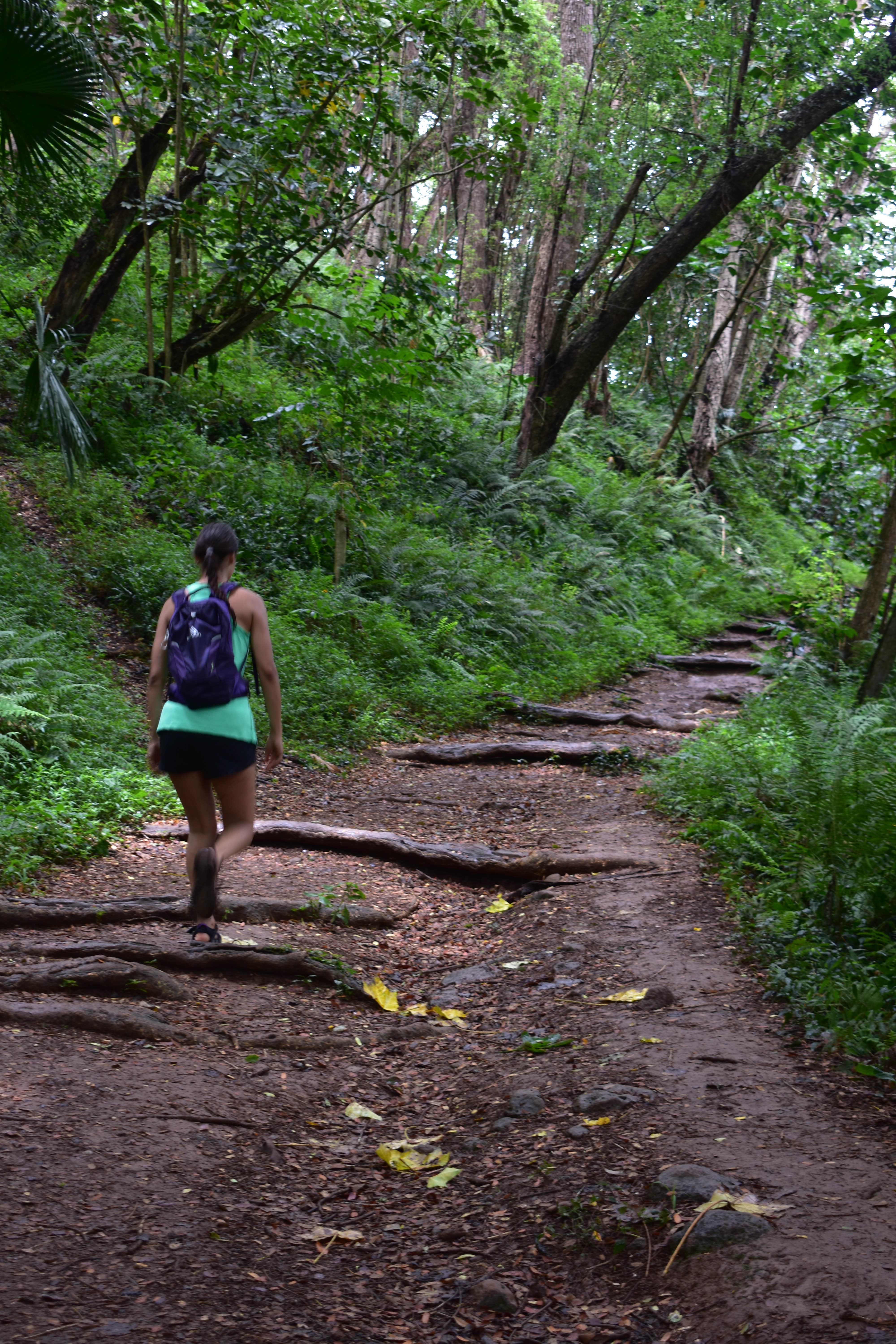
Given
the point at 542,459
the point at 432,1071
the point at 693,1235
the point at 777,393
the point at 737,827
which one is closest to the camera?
the point at 693,1235

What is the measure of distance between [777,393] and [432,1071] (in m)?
23.3

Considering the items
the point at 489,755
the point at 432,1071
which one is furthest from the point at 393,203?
the point at 432,1071

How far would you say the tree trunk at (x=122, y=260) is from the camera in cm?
1251

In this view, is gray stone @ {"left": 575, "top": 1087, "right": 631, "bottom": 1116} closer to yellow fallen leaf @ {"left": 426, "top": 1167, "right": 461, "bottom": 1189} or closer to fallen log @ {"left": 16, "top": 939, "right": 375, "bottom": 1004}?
yellow fallen leaf @ {"left": 426, "top": 1167, "right": 461, "bottom": 1189}

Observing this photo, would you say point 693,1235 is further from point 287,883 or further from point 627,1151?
point 287,883

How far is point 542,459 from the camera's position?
17.4 meters

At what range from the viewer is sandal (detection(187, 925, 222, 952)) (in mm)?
4613

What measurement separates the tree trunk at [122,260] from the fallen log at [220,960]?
10428 mm

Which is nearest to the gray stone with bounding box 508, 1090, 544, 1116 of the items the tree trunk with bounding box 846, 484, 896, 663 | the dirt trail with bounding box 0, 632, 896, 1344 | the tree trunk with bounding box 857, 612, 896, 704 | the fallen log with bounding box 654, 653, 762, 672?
the dirt trail with bounding box 0, 632, 896, 1344

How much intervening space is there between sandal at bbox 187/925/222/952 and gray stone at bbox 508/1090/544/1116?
1623 mm

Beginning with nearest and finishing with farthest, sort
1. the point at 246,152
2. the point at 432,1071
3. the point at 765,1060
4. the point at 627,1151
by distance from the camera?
the point at 627,1151 < the point at 765,1060 < the point at 432,1071 < the point at 246,152

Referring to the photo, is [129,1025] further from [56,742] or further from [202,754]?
[56,742]

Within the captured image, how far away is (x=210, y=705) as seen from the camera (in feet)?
14.1

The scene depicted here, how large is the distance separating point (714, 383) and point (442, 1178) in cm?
1987
